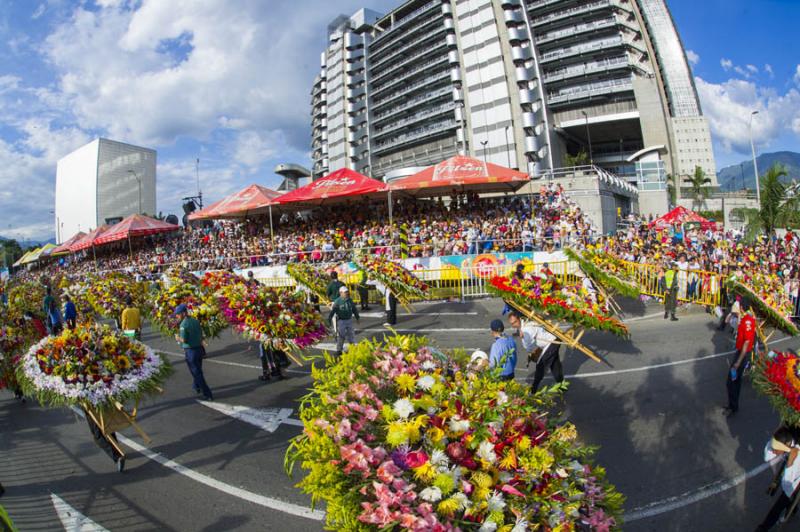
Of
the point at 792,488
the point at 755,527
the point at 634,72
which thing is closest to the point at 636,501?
the point at 755,527

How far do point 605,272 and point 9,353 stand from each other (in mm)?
13404

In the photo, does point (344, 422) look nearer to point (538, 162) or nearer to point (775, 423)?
point (775, 423)

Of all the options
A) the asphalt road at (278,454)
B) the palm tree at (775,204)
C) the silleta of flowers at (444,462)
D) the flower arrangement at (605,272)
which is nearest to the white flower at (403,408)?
the silleta of flowers at (444,462)

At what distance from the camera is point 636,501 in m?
4.66

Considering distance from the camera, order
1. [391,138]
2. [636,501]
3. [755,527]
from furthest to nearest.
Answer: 1. [391,138]
2. [636,501]
3. [755,527]

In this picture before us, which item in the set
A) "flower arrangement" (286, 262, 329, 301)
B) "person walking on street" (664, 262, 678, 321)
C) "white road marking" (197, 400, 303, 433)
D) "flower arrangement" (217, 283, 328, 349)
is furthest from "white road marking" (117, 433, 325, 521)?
"person walking on street" (664, 262, 678, 321)

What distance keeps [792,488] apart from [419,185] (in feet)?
66.7

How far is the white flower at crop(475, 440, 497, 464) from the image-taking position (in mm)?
2586

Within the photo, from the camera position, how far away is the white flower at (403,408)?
279cm

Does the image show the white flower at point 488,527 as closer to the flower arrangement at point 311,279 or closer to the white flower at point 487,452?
the white flower at point 487,452

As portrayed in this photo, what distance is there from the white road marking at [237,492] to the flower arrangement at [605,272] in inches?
355

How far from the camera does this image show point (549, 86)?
207 ft

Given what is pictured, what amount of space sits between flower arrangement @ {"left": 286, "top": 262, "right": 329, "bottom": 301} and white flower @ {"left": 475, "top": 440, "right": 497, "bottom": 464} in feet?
42.5

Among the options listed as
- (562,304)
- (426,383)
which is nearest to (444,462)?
(426,383)
